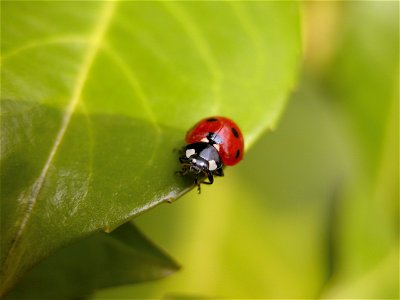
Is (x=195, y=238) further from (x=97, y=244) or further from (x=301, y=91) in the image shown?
(x=301, y=91)

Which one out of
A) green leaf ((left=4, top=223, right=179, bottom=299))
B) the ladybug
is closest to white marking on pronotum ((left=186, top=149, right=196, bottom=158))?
the ladybug

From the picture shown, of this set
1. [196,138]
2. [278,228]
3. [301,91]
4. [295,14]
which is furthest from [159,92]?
[301,91]

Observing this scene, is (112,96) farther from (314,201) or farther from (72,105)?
(314,201)

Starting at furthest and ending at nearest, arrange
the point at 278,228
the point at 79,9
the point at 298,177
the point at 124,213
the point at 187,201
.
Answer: the point at 298,177, the point at 278,228, the point at 187,201, the point at 79,9, the point at 124,213

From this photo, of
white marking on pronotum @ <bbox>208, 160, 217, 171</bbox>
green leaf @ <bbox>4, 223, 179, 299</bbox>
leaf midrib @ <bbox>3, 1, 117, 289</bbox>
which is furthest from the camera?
white marking on pronotum @ <bbox>208, 160, 217, 171</bbox>

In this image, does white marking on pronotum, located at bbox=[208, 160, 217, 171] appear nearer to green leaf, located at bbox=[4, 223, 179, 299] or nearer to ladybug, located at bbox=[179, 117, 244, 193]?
ladybug, located at bbox=[179, 117, 244, 193]

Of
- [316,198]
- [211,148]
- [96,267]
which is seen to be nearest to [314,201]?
[316,198]
